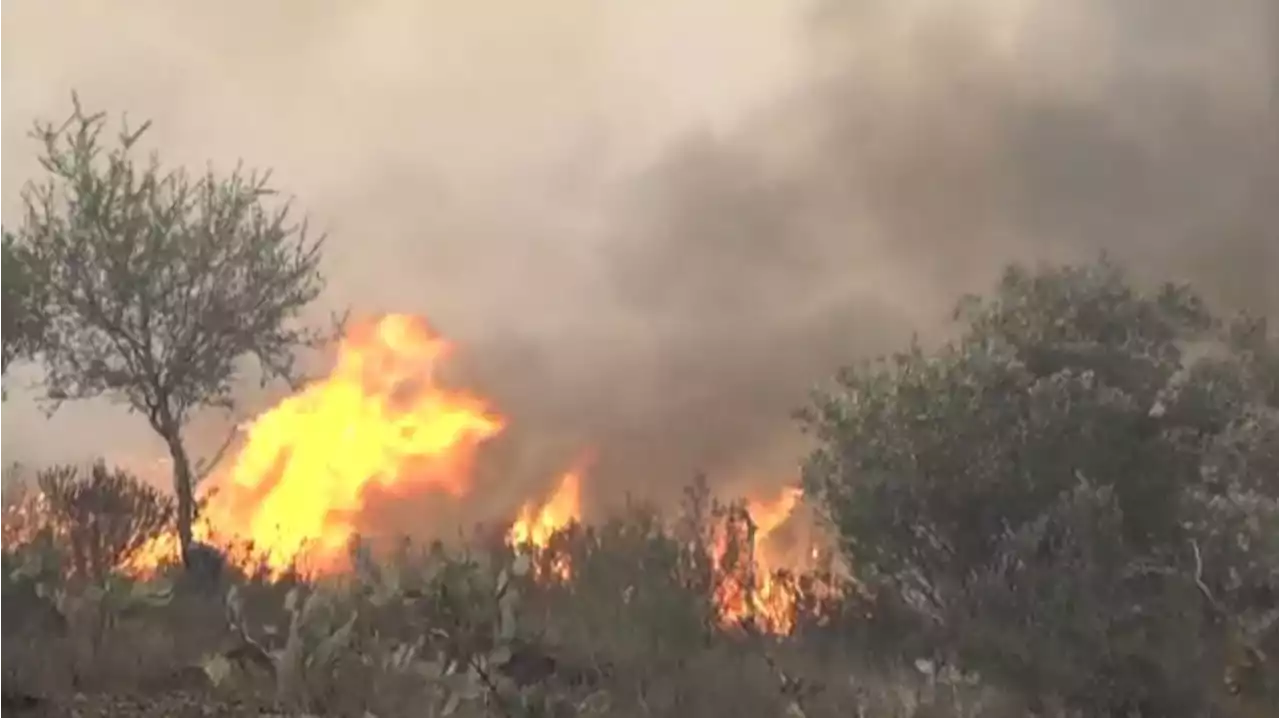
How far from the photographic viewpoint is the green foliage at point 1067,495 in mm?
7684

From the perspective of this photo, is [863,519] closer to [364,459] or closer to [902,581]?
[902,581]

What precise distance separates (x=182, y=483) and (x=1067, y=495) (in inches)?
217

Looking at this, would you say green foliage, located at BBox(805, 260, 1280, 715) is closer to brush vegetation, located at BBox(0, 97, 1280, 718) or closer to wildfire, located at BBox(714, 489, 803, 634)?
brush vegetation, located at BBox(0, 97, 1280, 718)

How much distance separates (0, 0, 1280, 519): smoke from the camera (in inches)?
391

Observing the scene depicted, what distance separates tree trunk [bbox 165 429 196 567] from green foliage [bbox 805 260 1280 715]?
402 centimetres

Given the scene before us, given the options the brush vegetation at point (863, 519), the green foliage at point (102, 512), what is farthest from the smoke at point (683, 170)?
the green foliage at point (102, 512)

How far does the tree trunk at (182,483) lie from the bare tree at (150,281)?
0.01m

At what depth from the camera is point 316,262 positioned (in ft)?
31.2

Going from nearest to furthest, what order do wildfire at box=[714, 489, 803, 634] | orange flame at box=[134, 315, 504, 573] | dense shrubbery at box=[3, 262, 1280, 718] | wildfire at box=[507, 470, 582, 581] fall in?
dense shrubbery at box=[3, 262, 1280, 718]
wildfire at box=[714, 489, 803, 634]
wildfire at box=[507, 470, 582, 581]
orange flame at box=[134, 315, 504, 573]

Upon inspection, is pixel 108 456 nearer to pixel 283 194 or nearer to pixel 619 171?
pixel 283 194

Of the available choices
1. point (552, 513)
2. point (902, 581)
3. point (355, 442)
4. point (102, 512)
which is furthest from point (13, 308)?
point (902, 581)

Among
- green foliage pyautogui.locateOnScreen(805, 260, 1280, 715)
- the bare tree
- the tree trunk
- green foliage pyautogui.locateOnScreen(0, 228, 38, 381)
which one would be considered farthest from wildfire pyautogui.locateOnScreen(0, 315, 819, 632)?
green foliage pyautogui.locateOnScreen(0, 228, 38, 381)

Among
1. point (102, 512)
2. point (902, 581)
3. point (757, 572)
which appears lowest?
point (102, 512)

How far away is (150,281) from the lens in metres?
8.83
